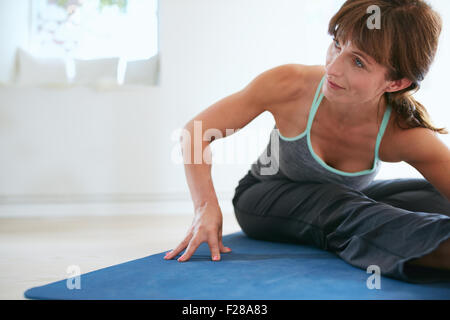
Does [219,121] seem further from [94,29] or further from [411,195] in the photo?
[94,29]

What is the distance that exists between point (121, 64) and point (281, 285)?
2485mm

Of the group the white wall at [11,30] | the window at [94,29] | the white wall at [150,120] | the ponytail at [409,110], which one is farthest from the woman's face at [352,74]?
the white wall at [11,30]

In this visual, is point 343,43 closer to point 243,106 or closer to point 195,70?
point 243,106

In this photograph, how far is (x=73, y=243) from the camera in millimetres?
1769

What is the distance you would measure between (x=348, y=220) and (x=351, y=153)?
0.78 ft

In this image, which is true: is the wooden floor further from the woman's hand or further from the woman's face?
the woman's face

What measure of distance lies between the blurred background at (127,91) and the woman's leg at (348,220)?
106 cm

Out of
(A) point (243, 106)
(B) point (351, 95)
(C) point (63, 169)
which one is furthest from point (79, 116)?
(B) point (351, 95)

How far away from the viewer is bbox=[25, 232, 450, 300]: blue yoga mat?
0.87m

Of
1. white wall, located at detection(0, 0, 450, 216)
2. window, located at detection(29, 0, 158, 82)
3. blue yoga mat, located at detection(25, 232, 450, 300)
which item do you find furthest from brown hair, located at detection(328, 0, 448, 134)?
window, located at detection(29, 0, 158, 82)

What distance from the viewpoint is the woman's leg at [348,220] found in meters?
0.99

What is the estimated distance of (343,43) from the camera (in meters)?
1.08

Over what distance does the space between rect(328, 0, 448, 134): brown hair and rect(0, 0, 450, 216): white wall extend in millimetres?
1866
